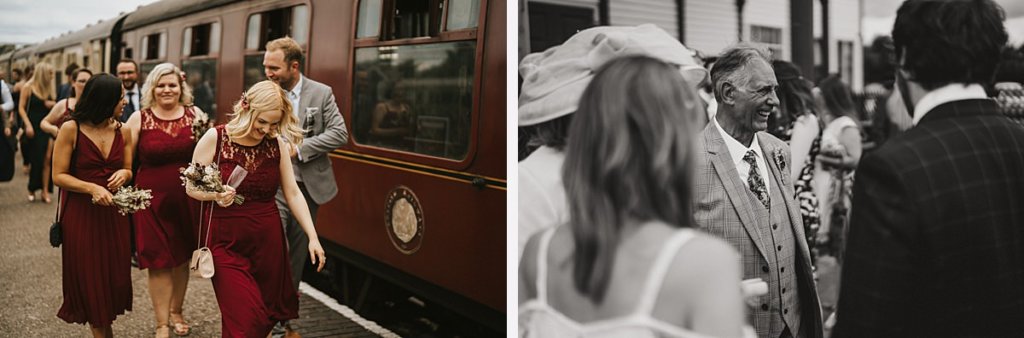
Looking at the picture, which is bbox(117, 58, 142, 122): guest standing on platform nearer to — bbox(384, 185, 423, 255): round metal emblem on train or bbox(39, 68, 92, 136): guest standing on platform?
bbox(39, 68, 92, 136): guest standing on platform

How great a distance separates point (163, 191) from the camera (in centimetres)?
416

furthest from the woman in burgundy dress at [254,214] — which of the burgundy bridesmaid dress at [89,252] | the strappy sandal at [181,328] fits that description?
the strappy sandal at [181,328]

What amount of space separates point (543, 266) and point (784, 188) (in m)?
0.81

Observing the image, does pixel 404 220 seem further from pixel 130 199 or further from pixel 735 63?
pixel 735 63

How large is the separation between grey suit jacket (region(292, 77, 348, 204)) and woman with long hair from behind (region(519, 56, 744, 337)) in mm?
1614

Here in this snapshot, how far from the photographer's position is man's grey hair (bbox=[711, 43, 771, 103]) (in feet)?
8.93

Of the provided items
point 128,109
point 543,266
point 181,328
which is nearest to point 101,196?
point 128,109

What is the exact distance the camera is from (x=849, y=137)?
2594 millimetres

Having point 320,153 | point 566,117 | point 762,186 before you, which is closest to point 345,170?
point 320,153

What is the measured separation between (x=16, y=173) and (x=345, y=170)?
1.47m

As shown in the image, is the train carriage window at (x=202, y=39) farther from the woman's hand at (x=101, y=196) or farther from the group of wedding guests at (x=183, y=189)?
the woman's hand at (x=101, y=196)

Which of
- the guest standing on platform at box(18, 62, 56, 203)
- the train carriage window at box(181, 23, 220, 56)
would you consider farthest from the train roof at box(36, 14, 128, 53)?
the train carriage window at box(181, 23, 220, 56)

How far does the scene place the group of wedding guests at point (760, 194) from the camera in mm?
2523

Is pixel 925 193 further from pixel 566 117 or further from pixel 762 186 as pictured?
pixel 566 117
